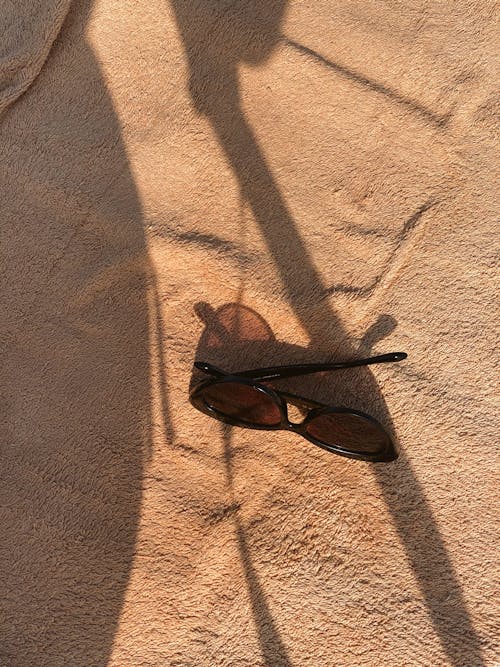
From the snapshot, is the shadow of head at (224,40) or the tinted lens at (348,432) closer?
the tinted lens at (348,432)

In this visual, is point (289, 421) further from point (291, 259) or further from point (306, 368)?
point (291, 259)

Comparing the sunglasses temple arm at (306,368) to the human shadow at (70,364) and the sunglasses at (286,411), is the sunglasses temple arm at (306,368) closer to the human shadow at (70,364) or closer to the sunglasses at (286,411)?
the sunglasses at (286,411)

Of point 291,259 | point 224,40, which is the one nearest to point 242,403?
point 291,259

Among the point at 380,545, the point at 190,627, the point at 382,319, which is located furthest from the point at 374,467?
the point at 190,627

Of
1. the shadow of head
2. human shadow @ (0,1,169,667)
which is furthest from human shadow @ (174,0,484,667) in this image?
human shadow @ (0,1,169,667)

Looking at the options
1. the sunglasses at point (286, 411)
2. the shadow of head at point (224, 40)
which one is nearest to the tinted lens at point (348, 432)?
the sunglasses at point (286, 411)

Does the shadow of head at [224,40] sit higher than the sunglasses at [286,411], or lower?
higher

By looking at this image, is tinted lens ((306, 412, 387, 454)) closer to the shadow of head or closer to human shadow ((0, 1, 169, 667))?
human shadow ((0, 1, 169, 667))
